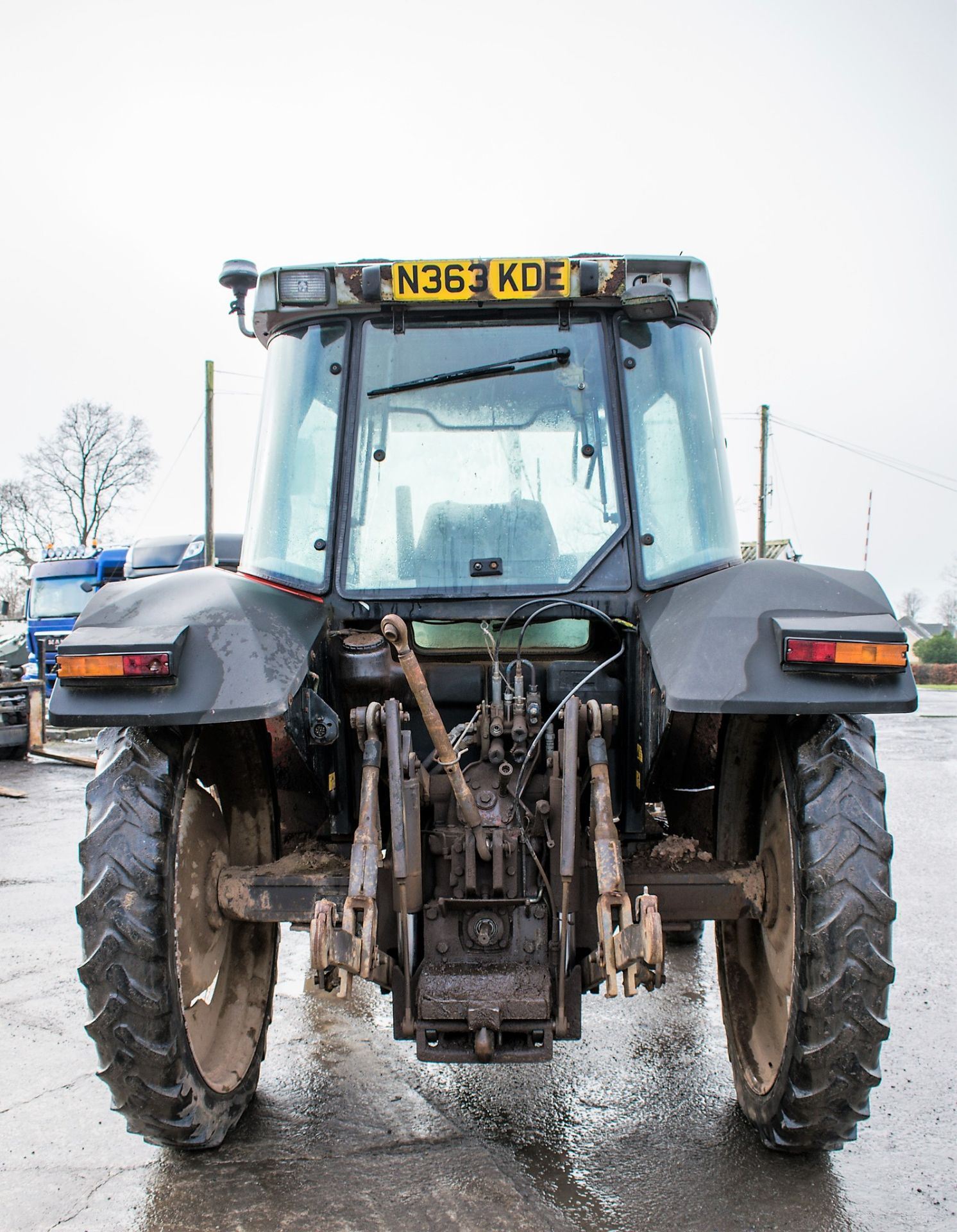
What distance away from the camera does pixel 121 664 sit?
259cm

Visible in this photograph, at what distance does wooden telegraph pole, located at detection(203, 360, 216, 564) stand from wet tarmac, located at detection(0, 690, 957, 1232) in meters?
12.5

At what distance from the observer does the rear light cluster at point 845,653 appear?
2469mm

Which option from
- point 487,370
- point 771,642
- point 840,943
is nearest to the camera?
point 840,943

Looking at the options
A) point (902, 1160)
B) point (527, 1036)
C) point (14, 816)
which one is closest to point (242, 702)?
point (527, 1036)

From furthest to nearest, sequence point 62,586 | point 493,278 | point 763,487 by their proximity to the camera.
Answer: point 763,487, point 62,586, point 493,278

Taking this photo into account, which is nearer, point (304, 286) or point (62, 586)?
point (304, 286)

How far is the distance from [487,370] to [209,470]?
60.1ft

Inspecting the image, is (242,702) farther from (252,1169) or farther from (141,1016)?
(252,1169)

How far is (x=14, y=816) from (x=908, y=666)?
28.2 feet

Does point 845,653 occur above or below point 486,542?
below

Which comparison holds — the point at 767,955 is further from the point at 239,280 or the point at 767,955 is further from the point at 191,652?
the point at 239,280

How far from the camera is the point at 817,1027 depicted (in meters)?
2.50

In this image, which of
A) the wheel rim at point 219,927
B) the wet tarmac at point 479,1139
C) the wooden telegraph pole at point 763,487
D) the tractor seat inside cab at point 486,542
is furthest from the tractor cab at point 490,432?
the wooden telegraph pole at point 763,487

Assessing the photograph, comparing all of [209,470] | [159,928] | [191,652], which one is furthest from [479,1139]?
[209,470]
